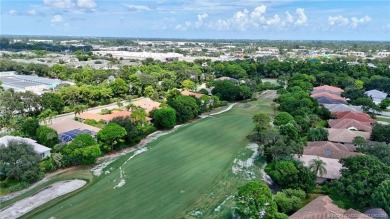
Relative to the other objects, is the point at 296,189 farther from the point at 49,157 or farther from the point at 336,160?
the point at 49,157

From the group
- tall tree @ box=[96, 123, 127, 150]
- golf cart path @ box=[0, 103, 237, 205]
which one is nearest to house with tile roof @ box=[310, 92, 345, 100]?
golf cart path @ box=[0, 103, 237, 205]

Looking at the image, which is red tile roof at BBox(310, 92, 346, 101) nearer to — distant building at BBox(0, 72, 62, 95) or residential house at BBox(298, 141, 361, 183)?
residential house at BBox(298, 141, 361, 183)

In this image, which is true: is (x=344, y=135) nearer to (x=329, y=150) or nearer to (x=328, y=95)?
(x=329, y=150)

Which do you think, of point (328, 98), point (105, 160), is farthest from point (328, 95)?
point (105, 160)

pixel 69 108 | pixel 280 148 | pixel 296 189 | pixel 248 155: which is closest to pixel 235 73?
pixel 69 108

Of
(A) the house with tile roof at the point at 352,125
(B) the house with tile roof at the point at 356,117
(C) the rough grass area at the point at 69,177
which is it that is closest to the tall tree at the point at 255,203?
(C) the rough grass area at the point at 69,177

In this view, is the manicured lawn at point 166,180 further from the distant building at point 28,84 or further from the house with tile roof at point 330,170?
the distant building at point 28,84
